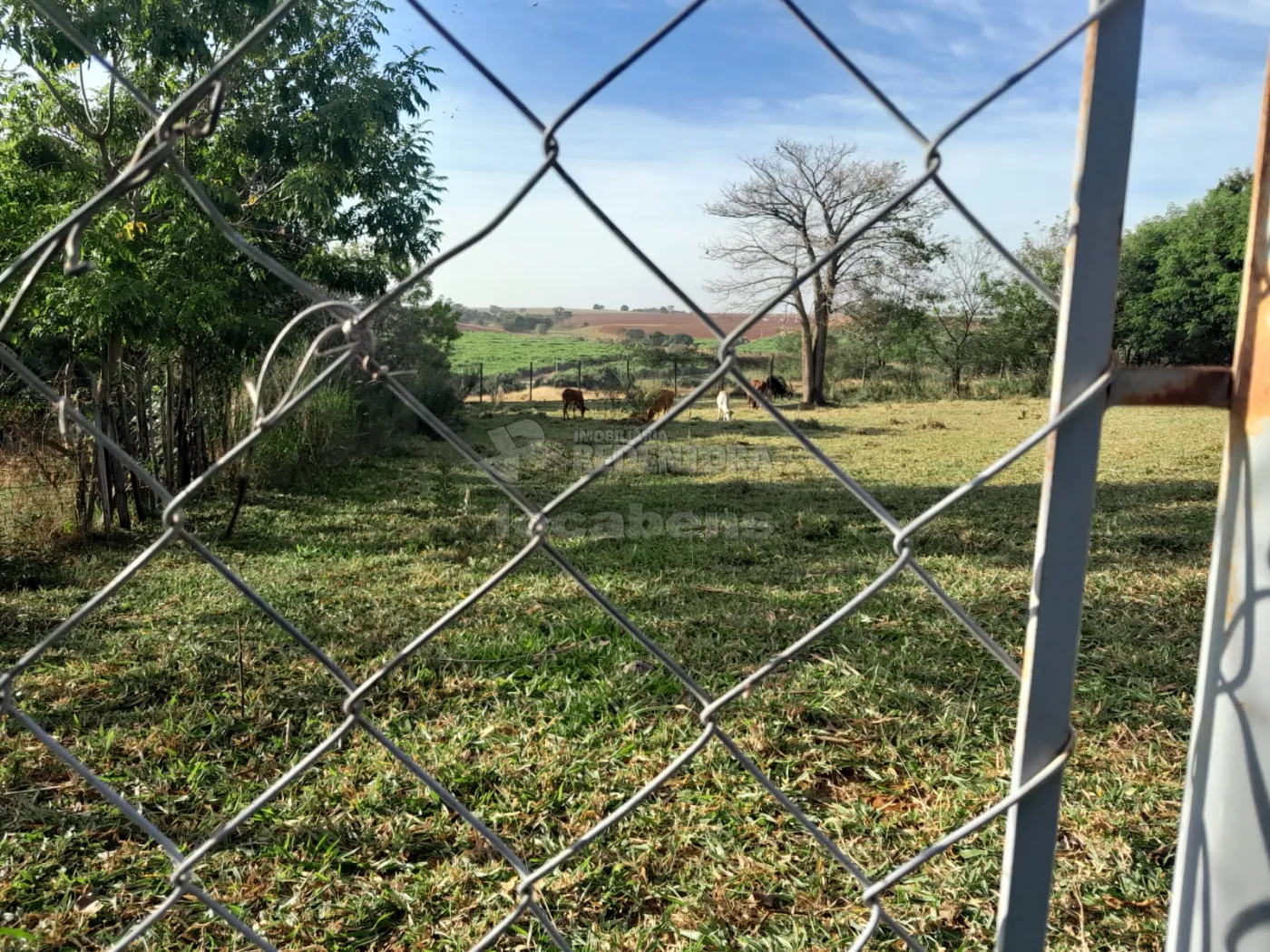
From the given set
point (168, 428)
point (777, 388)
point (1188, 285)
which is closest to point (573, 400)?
point (777, 388)

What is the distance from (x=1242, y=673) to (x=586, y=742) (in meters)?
1.68

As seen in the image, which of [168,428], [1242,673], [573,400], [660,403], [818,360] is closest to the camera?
[1242,673]

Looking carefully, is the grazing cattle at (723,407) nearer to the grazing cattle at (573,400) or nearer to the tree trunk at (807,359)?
the grazing cattle at (573,400)

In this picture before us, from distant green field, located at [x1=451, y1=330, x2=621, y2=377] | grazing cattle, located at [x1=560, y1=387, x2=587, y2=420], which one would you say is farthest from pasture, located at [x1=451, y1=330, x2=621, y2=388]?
grazing cattle, located at [x1=560, y1=387, x2=587, y2=420]

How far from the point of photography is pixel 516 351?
60.9 feet

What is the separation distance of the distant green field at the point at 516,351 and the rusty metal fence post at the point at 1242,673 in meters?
15.2

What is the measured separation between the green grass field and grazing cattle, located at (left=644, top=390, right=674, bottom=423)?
6475mm

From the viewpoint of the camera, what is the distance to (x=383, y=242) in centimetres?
636

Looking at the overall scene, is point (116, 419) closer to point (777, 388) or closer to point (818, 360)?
point (777, 388)

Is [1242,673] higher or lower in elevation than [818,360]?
lower

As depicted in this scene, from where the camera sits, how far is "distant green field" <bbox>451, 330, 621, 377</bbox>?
1666 centimetres

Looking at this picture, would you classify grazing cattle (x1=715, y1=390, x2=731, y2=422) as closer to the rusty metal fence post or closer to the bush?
the bush

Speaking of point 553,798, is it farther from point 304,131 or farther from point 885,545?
point 304,131

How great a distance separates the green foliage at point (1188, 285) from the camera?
14789 millimetres
